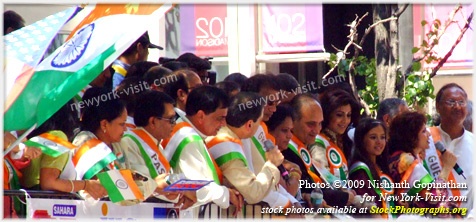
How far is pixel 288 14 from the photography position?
1310cm

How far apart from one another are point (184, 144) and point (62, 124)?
0.85 metres

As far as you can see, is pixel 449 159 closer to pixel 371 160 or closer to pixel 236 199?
pixel 371 160

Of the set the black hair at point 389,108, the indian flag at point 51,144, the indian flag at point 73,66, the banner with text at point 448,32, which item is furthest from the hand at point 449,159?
the indian flag at point 51,144

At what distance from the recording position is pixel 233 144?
7062 millimetres

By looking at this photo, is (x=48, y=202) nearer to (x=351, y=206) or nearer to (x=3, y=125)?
(x=3, y=125)

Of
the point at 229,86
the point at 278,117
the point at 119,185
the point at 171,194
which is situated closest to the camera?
the point at 119,185

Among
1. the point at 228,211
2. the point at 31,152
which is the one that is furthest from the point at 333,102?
the point at 31,152

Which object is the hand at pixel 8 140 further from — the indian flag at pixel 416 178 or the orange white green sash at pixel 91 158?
the indian flag at pixel 416 178

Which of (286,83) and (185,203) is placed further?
(286,83)

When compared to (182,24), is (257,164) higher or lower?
lower

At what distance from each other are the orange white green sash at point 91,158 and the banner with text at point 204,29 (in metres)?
6.41

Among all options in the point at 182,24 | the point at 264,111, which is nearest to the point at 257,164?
the point at 264,111

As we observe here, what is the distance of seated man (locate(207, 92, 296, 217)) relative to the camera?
6.96 metres

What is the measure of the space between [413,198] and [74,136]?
3.15m
